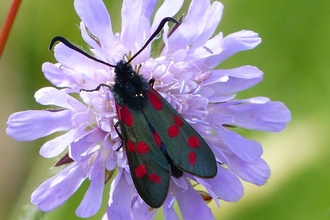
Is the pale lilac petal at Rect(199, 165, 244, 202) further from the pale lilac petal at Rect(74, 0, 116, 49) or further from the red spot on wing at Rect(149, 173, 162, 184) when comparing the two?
the pale lilac petal at Rect(74, 0, 116, 49)

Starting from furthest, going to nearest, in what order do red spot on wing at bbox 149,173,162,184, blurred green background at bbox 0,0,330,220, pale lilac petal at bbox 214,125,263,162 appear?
blurred green background at bbox 0,0,330,220
pale lilac petal at bbox 214,125,263,162
red spot on wing at bbox 149,173,162,184

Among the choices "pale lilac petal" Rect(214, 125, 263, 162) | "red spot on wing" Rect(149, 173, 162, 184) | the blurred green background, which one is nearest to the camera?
"red spot on wing" Rect(149, 173, 162, 184)

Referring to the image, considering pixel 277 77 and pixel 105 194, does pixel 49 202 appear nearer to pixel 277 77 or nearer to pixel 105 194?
pixel 105 194

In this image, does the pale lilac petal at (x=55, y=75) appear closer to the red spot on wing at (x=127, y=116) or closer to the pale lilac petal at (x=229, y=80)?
the red spot on wing at (x=127, y=116)

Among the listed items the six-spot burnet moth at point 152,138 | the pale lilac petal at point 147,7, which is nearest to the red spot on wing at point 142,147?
the six-spot burnet moth at point 152,138

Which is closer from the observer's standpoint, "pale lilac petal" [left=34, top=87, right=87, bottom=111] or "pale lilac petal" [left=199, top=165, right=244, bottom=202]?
"pale lilac petal" [left=34, top=87, right=87, bottom=111]

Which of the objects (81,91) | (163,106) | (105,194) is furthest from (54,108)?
(105,194)

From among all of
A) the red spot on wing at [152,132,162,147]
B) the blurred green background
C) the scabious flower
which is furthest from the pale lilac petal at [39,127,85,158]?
the blurred green background

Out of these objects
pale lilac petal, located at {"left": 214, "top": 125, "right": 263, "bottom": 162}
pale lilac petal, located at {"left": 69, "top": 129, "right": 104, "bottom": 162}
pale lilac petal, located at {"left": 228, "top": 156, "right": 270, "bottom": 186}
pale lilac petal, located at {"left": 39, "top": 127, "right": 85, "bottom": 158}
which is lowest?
Result: pale lilac petal, located at {"left": 228, "top": 156, "right": 270, "bottom": 186}
